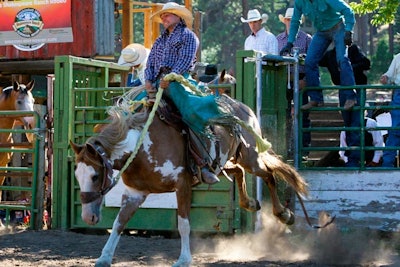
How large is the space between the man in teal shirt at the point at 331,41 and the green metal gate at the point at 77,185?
1.42 m

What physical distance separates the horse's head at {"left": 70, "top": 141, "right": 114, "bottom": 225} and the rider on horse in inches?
41.4

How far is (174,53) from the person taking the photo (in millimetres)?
7863

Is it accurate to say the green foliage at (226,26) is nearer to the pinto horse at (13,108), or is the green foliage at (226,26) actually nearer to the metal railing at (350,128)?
the pinto horse at (13,108)

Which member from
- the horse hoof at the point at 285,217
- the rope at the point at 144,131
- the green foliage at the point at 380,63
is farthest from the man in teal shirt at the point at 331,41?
the green foliage at the point at 380,63

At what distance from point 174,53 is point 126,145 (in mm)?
1187

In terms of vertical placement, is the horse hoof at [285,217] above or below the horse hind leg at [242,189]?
below

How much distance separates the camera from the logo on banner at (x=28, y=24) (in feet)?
49.9

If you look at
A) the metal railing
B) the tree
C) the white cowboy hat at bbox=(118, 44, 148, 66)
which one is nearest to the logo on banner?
the white cowboy hat at bbox=(118, 44, 148, 66)

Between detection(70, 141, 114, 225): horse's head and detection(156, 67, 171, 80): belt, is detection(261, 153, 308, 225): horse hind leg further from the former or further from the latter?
detection(70, 141, 114, 225): horse's head

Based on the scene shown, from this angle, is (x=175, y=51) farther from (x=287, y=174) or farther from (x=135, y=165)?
(x=287, y=174)

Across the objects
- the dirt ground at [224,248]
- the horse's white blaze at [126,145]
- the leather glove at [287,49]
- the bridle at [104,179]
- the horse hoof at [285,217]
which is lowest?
the dirt ground at [224,248]

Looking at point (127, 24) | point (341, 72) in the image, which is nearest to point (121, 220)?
point (341, 72)

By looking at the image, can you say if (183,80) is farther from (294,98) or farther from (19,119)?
(19,119)

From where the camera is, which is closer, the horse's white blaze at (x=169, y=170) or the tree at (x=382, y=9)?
the horse's white blaze at (x=169, y=170)
